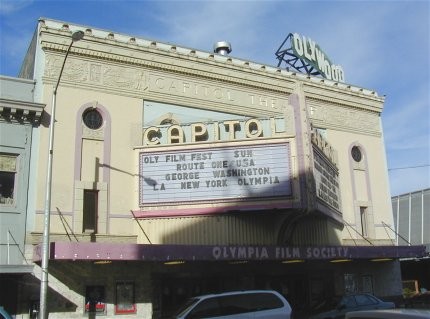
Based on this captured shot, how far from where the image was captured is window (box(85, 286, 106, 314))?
62.7ft

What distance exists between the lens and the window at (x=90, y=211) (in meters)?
20.2

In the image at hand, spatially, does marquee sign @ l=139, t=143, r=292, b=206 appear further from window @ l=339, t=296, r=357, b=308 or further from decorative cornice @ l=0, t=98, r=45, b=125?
window @ l=339, t=296, r=357, b=308

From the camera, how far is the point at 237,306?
47.4 ft

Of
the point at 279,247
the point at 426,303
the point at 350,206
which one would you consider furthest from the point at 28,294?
the point at 426,303

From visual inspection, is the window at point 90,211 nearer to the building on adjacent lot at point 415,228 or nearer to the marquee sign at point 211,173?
the marquee sign at point 211,173

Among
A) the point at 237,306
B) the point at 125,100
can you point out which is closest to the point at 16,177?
the point at 125,100

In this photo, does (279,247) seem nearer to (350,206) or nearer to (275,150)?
(275,150)

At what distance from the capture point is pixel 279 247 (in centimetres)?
2012

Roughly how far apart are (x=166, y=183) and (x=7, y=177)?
5.96 meters

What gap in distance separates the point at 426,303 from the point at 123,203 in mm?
17334

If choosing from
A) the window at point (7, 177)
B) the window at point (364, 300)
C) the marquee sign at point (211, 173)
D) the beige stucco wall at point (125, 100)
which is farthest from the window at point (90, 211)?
the window at point (364, 300)

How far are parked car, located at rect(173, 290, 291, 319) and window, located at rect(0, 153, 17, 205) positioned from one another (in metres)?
8.44

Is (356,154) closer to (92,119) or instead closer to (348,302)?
(348,302)

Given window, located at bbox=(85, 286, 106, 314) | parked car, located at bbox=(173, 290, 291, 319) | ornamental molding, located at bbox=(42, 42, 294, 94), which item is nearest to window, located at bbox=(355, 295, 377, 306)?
parked car, located at bbox=(173, 290, 291, 319)
